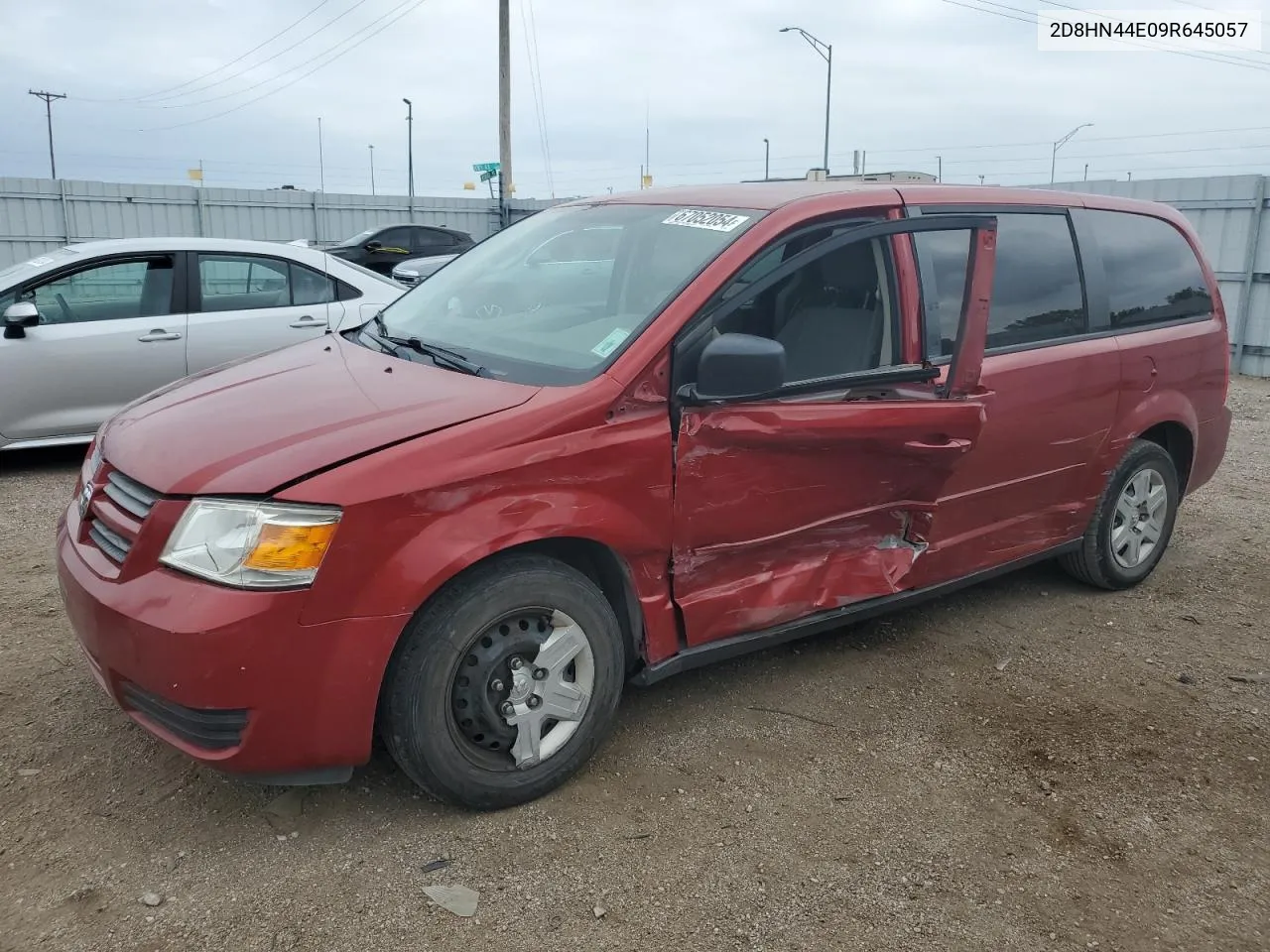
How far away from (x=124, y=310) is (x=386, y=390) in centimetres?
473

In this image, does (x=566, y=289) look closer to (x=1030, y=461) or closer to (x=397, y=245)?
(x=1030, y=461)

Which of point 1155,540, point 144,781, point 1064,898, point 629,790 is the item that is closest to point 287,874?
point 144,781

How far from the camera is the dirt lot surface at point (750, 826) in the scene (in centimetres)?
252

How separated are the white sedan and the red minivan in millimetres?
3433

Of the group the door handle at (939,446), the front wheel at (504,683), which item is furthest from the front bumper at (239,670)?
the door handle at (939,446)

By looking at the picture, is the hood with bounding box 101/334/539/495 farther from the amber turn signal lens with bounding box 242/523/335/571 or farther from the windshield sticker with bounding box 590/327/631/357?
the windshield sticker with bounding box 590/327/631/357

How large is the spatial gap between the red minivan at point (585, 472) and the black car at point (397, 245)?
1264 centimetres

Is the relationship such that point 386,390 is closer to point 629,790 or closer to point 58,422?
point 629,790

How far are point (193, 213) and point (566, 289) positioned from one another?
1937cm

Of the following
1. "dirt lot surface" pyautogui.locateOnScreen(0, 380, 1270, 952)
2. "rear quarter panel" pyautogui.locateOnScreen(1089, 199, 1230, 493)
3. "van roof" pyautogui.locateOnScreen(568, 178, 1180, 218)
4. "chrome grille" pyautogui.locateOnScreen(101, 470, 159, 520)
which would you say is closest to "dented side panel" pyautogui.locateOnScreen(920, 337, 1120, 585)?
"rear quarter panel" pyautogui.locateOnScreen(1089, 199, 1230, 493)

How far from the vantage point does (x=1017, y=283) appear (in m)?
4.08

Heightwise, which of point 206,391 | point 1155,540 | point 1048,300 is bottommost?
point 1155,540

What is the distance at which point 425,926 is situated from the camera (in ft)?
8.14

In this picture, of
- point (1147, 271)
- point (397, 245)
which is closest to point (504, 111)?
point (397, 245)
